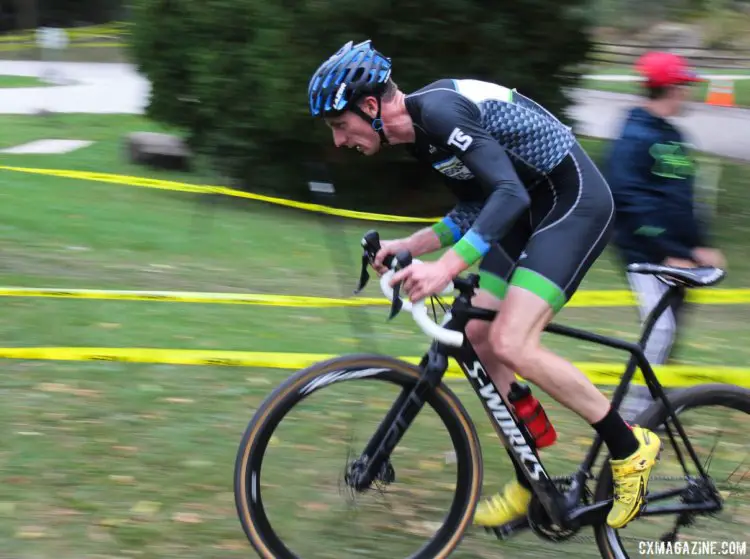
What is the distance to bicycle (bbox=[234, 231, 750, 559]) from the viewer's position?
3324 mm

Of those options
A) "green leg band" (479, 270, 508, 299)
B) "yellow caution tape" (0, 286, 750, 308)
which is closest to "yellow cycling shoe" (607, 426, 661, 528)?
"green leg band" (479, 270, 508, 299)

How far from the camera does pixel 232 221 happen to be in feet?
37.0

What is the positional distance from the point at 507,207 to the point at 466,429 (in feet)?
2.79

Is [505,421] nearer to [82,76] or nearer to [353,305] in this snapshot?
[353,305]

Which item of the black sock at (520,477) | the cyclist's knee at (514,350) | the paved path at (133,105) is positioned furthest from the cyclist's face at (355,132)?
the paved path at (133,105)

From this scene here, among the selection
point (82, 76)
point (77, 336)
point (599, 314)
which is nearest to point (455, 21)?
point (599, 314)

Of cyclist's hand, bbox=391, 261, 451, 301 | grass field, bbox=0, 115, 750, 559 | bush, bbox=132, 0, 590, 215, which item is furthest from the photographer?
bush, bbox=132, 0, 590, 215

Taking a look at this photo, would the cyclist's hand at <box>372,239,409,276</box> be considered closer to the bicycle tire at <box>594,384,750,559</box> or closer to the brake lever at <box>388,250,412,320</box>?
the brake lever at <box>388,250,412,320</box>

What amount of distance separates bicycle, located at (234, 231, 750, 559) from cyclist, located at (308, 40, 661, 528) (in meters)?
0.10

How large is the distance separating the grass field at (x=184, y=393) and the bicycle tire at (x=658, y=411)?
0.44 ft

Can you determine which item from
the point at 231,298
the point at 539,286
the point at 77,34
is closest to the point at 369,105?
the point at 539,286

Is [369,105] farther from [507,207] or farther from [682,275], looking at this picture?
[682,275]

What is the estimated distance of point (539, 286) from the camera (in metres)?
3.46

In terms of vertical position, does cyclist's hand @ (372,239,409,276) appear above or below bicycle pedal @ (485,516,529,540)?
above
